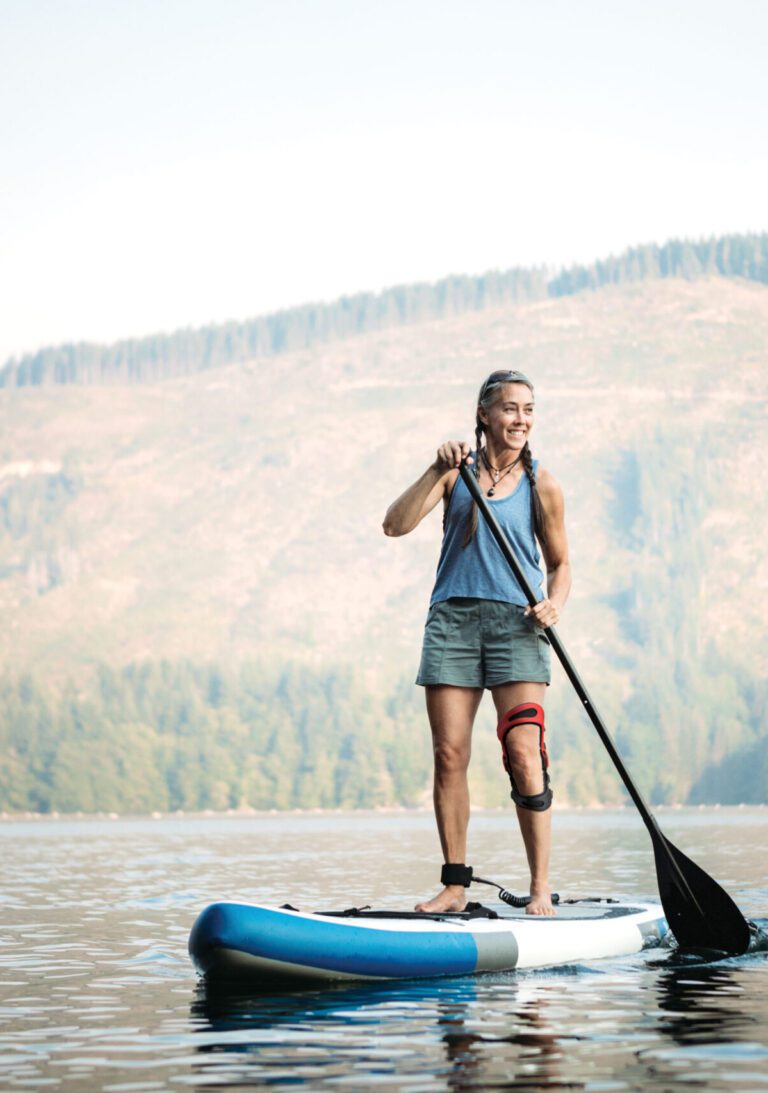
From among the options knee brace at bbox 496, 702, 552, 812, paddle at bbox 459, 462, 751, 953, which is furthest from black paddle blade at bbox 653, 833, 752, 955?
knee brace at bbox 496, 702, 552, 812

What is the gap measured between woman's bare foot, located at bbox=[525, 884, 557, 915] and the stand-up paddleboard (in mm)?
129

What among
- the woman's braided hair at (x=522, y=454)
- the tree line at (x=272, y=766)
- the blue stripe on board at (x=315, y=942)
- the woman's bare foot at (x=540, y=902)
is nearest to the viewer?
the blue stripe on board at (x=315, y=942)

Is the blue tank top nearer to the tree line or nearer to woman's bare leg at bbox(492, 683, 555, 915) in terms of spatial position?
woman's bare leg at bbox(492, 683, 555, 915)

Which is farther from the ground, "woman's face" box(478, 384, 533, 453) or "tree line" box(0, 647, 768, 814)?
"woman's face" box(478, 384, 533, 453)

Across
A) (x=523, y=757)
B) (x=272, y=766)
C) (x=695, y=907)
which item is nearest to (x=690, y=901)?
(x=695, y=907)

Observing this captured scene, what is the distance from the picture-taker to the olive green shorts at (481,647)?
10.7m

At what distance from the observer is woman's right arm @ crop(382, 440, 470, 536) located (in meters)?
10.4

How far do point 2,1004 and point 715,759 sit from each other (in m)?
191

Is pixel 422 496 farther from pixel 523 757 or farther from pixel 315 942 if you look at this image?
pixel 315 942

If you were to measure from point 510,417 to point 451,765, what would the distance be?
2.09 metres

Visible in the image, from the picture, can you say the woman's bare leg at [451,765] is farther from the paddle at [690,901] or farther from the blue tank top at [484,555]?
the paddle at [690,901]

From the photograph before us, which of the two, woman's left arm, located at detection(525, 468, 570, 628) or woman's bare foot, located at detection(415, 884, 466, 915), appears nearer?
woman's bare foot, located at detection(415, 884, 466, 915)

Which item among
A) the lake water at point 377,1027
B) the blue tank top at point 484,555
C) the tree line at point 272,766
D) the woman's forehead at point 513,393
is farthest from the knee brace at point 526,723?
the tree line at point 272,766

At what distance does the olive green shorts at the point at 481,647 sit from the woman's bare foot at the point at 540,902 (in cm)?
127
